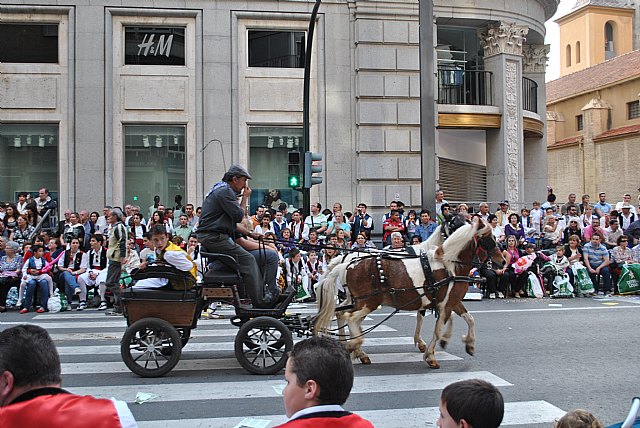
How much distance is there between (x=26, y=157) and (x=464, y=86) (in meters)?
14.4

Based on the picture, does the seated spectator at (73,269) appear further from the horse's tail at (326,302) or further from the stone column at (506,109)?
the stone column at (506,109)

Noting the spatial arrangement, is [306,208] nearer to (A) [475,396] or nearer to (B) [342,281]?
(B) [342,281]

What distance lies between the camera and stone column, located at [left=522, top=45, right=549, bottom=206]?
95.3 feet

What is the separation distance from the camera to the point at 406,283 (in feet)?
30.2

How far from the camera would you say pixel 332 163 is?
2192 centimetres

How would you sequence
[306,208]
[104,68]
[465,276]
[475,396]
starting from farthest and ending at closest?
1. [104,68]
2. [306,208]
3. [465,276]
4. [475,396]

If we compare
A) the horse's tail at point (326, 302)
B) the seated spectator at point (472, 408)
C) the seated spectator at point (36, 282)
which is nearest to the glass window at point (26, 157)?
the seated spectator at point (36, 282)

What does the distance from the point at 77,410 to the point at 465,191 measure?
24.6 metres

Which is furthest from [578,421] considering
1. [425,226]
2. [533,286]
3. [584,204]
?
[584,204]

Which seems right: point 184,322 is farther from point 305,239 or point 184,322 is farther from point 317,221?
point 317,221

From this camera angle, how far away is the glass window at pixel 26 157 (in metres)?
21.1

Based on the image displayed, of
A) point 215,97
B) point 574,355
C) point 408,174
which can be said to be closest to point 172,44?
point 215,97

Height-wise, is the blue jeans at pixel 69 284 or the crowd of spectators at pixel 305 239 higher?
the crowd of spectators at pixel 305 239

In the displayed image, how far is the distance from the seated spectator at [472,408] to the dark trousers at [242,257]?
5.67 m
